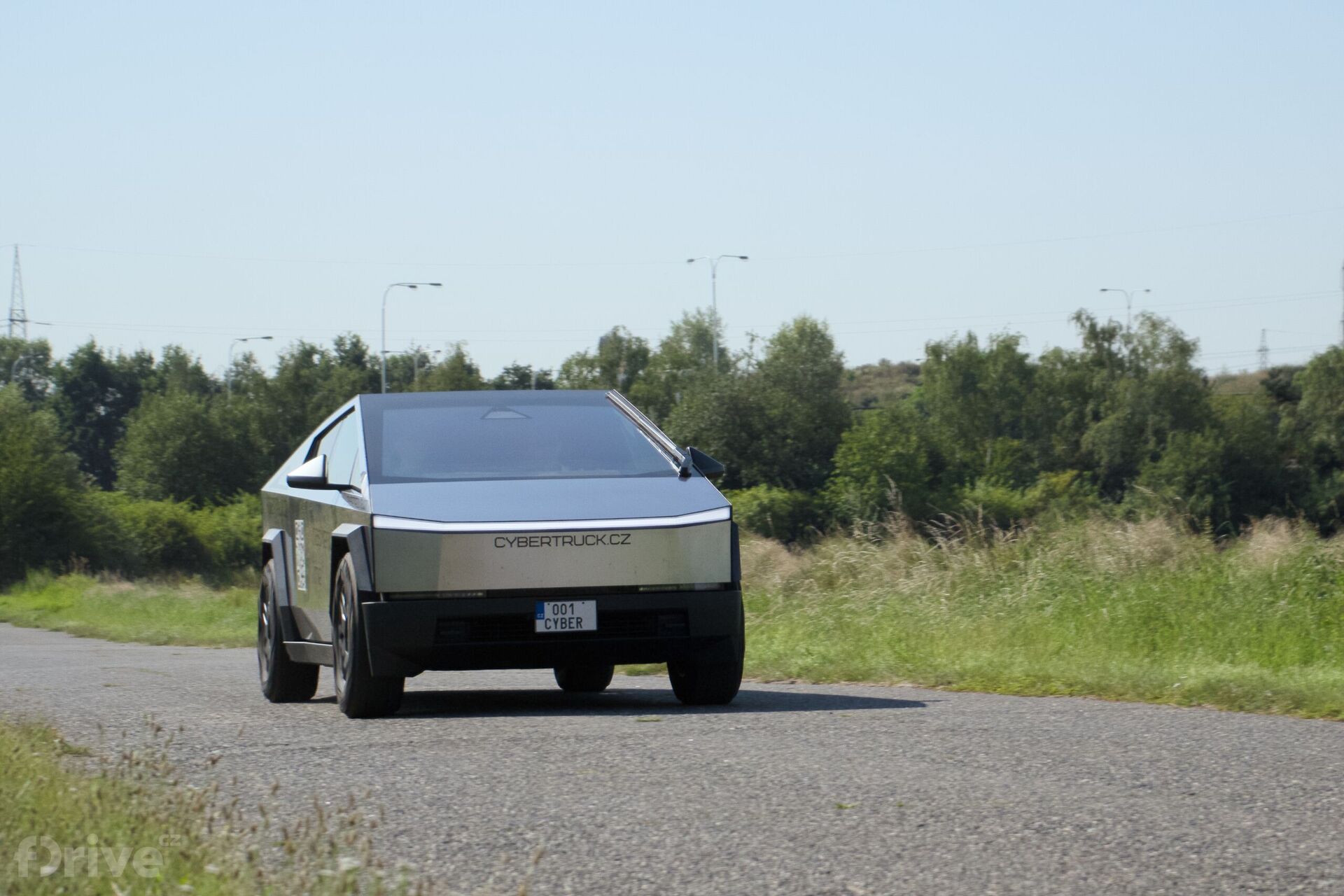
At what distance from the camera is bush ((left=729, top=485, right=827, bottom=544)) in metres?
86.1

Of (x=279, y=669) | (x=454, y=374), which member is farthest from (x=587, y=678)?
(x=454, y=374)

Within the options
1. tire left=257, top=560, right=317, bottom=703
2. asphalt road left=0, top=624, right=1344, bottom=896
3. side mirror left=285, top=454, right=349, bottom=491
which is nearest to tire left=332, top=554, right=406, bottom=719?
asphalt road left=0, top=624, right=1344, bottom=896

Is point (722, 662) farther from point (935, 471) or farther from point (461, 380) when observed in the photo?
point (461, 380)

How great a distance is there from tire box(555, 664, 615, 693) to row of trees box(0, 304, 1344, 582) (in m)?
62.3

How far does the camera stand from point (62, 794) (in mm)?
5191

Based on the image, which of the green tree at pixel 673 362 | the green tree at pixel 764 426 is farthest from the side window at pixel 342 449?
the green tree at pixel 673 362

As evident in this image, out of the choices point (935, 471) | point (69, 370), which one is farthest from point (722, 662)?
point (69, 370)

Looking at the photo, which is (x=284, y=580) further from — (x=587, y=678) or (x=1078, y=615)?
→ (x=1078, y=615)

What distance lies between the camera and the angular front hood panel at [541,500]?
8.40m

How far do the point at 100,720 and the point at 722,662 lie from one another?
10.0 ft

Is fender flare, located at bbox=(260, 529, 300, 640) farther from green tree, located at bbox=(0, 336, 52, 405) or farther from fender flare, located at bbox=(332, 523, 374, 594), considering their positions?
green tree, located at bbox=(0, 336, 52, 405)

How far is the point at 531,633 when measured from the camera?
838 cm

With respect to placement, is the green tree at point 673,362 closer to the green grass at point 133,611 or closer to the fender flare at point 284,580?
the green grass at point 133,611

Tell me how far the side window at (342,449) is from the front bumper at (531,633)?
119 centimetres
